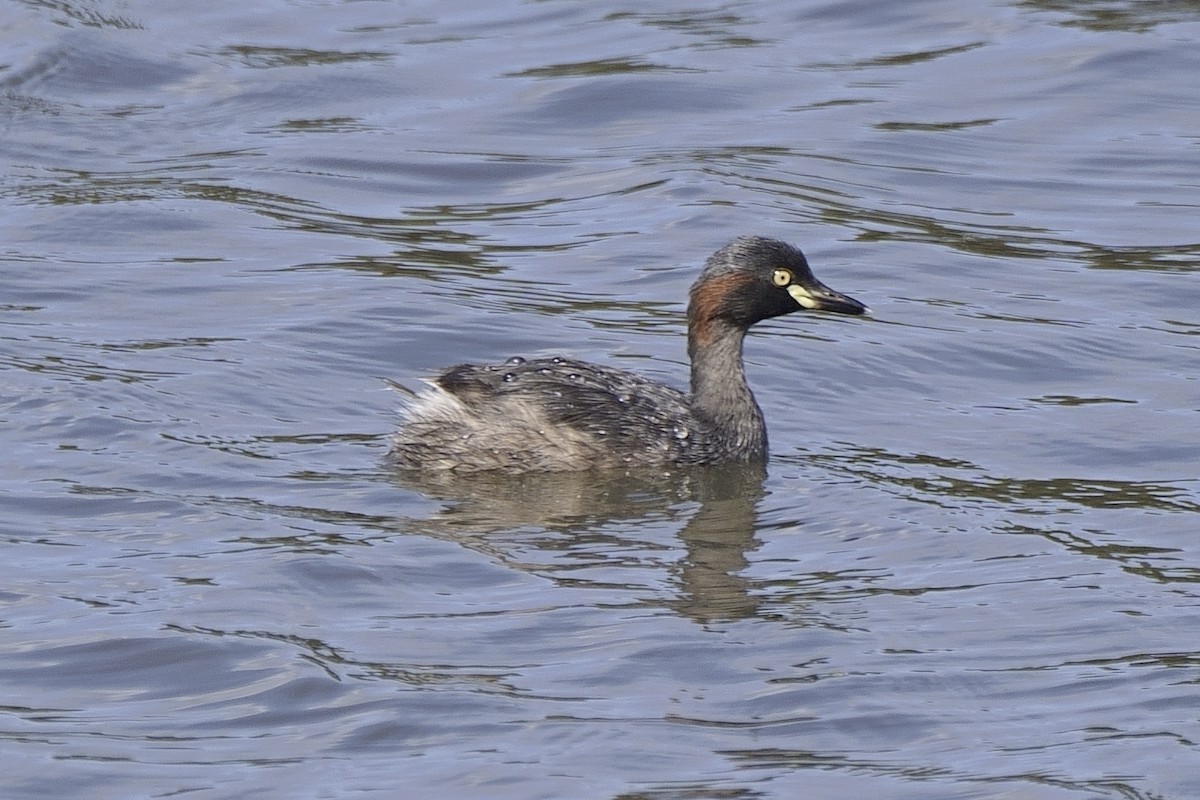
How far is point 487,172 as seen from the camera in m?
14.2

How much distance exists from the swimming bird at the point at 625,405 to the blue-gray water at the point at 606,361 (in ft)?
0.48

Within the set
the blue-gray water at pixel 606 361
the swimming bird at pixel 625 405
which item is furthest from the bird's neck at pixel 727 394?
the blue-gray water at pixel 606 361

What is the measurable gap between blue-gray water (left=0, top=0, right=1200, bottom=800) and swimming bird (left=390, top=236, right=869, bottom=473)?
0.48 ft

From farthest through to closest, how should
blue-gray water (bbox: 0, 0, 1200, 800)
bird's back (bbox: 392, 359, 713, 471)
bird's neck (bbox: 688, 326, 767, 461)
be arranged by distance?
bird's neck (bbox: 688, 326, 767, 461) → bird's back (bbox: 392, 359, 713, 471) → blue-gray water (bbox: 0, 0, 1200, 800)

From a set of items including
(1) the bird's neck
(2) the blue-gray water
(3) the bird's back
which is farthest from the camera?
(1) the bird's neck

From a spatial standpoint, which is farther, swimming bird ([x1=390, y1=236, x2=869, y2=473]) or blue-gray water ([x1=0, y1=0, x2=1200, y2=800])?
swimming bird ([x1=390, y1=236, x2=869, y2=473])

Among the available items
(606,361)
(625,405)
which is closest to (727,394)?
(625,405)

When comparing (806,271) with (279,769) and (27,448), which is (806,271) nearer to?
(27,448)

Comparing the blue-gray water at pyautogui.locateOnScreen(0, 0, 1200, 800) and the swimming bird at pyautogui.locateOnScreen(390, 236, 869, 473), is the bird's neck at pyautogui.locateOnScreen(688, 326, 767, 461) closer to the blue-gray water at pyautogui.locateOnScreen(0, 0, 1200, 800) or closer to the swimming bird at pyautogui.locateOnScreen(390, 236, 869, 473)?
the swimming bird at pyautogui.locateOnScreen(390, 236, 869, 473)

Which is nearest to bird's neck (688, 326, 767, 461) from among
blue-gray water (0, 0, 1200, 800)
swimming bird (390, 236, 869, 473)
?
swimming bird (390, 236, 869, 473)

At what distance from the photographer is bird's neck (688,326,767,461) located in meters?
9.37

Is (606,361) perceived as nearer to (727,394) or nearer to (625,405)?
(727,394)

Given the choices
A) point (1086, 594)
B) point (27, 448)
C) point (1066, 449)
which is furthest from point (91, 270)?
point (1086, 594)

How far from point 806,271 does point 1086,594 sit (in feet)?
8.34
